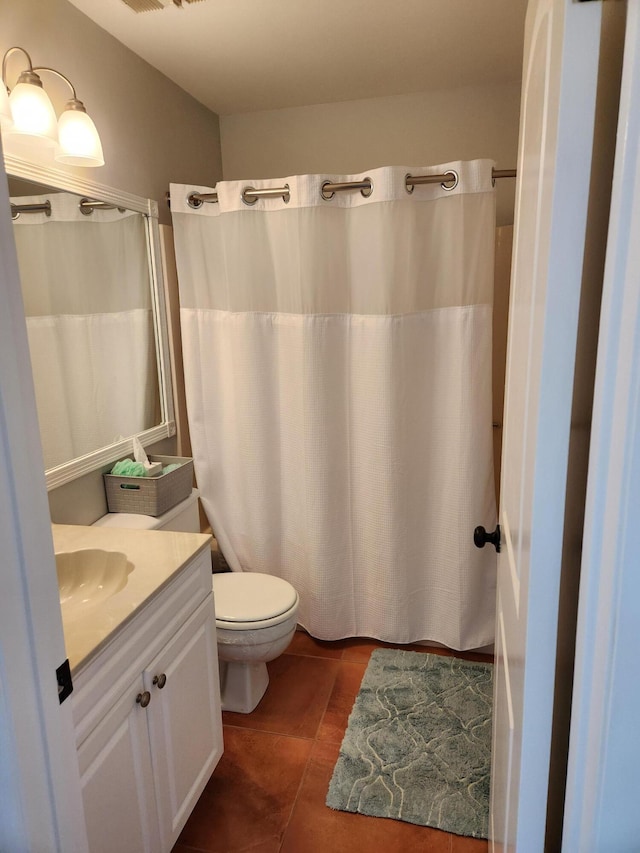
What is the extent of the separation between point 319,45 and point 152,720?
2299mm

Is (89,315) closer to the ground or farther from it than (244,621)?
farther from it

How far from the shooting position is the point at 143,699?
50.8 inches

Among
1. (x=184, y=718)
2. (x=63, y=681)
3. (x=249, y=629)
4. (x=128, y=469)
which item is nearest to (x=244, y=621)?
(x=249, y=629)

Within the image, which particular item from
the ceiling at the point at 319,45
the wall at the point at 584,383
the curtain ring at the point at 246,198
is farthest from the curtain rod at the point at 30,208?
the wall at the point at 584,383

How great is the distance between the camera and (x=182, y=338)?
2.51m

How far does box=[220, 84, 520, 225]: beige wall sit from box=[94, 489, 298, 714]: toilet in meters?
1.77

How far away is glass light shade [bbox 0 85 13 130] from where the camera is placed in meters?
1.47

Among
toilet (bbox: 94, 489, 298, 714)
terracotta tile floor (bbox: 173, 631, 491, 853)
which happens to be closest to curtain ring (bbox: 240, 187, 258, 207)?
toilet (bbox: 94, 489, 298, 714)

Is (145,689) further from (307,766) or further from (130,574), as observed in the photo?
(307,766)

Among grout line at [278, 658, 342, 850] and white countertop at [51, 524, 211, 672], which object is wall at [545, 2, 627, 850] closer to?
white countertop at [51, 524, 211, 672]

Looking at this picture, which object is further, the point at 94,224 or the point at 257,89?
the point at 257,89

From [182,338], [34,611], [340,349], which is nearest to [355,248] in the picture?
[340,349]

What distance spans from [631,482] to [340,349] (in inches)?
70.8

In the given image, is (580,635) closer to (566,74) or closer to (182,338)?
(566,74)
